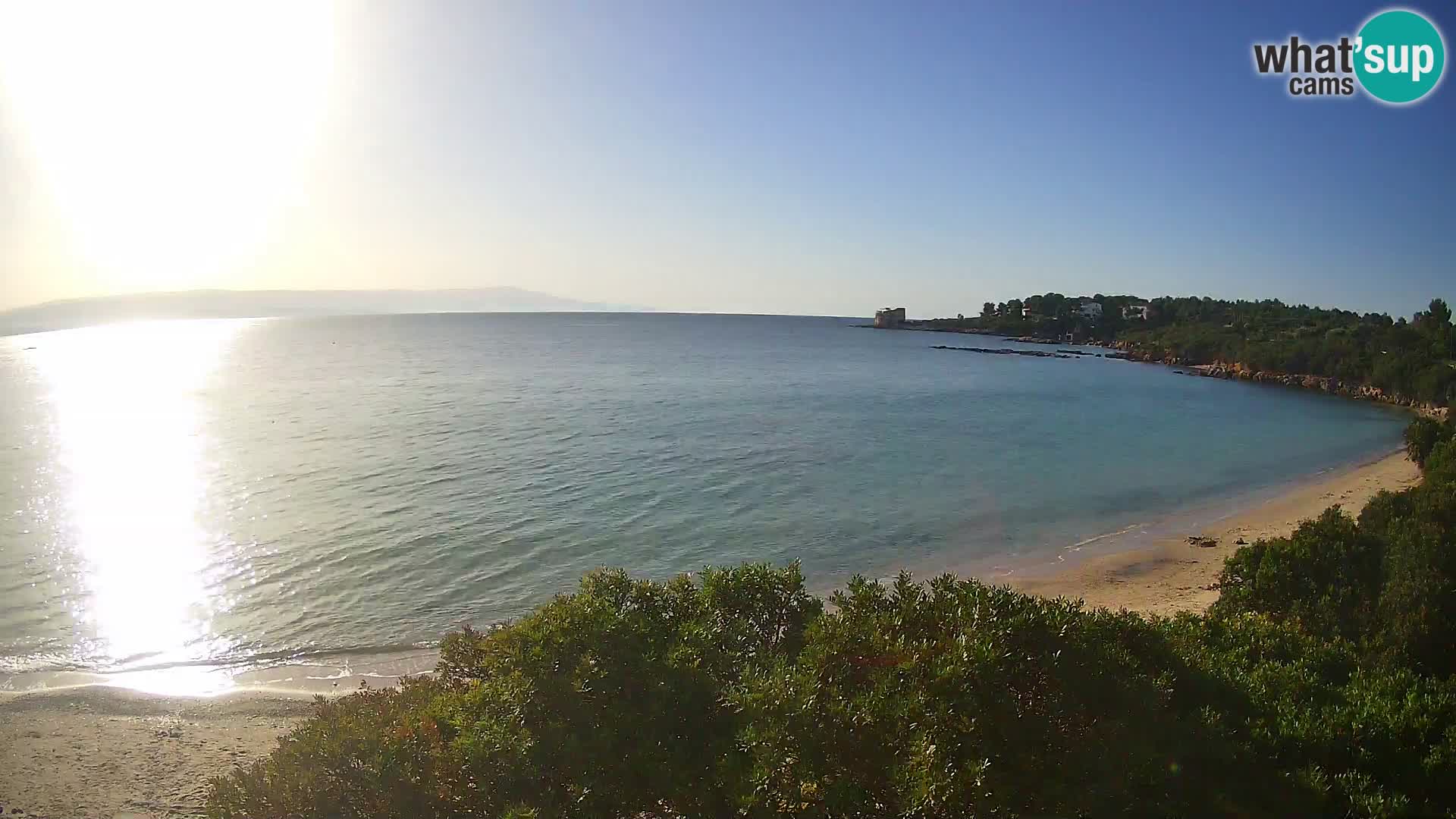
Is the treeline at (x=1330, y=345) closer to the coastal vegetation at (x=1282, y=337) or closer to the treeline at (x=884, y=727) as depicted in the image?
the coastal vegetation at (x=1282, y=337)

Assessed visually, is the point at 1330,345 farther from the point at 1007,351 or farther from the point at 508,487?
the point at 508,487

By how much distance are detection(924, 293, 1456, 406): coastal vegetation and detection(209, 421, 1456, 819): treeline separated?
63.3 meters

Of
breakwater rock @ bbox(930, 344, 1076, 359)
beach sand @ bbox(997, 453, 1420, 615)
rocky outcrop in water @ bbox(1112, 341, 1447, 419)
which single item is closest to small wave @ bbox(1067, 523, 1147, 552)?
beach sand @ bbox(997, 453, 1420, 615)

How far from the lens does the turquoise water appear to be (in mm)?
18703

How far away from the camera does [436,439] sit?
41.0 m

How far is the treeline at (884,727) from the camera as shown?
5715mm

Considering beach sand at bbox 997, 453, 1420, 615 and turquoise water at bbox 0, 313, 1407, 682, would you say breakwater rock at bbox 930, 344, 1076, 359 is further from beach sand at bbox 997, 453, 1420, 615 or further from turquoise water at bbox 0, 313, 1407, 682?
beach sand at bbox 997, 453, 1420, 615

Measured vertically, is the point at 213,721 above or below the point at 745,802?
below

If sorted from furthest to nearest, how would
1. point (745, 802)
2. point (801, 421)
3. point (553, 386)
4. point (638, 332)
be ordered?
point (638, 332)
point (553, 386)
point (801, 421)
point (745, 802)

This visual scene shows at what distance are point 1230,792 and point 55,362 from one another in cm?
14873

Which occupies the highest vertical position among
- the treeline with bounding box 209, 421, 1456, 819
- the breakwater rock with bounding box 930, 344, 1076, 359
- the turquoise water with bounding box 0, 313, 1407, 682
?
the breakwater rock with bounding box 930, 344, 1076, 359

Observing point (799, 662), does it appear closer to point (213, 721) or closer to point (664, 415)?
point (213, 721)

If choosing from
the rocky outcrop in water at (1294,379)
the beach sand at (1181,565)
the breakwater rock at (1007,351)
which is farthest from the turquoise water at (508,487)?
the breakwater rock at (1007,351)

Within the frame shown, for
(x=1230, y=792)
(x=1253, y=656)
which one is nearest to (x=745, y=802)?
(x=1230, y=792)
